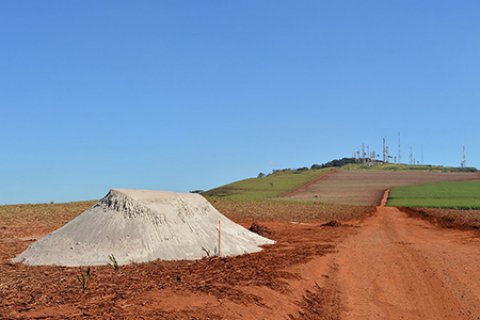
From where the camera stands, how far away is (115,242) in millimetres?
14992

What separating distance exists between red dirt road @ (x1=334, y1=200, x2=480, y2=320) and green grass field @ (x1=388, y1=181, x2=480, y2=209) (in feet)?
70.0

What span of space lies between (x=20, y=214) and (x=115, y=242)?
2107 centimetres

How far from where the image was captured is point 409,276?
542 inches

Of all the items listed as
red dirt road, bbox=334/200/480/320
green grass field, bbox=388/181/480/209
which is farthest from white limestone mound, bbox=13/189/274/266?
green grass field, bbox=388/181/480/209

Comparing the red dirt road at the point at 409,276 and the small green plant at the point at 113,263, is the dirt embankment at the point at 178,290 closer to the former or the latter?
the small green plant at the point at 113,263

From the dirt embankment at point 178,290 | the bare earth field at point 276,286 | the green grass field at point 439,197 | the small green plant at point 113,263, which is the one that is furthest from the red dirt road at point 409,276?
the green grass field at point 439,197

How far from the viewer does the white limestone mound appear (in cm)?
1459

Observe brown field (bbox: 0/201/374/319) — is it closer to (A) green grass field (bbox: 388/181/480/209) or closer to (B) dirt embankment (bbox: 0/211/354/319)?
(B) dirt embankment (bbox: 0/211/354/319)

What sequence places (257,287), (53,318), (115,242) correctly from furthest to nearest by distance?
1. (115,242)
2. (257,287)
3. (53,318)

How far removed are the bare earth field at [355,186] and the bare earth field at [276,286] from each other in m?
33.5

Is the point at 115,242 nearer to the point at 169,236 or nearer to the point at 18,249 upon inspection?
the point at 169,236

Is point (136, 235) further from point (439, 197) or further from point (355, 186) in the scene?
point (355, 186)

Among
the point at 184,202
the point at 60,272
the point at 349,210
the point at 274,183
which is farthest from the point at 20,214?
the point at 274,183

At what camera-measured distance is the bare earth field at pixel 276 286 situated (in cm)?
847
